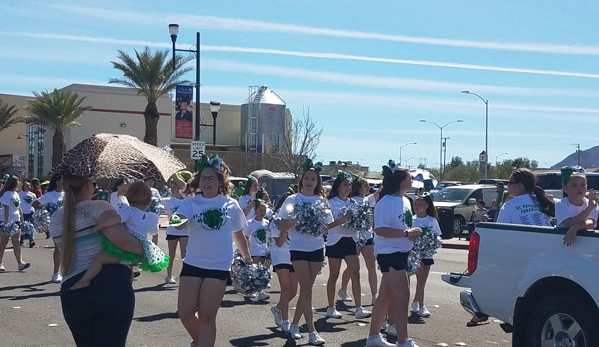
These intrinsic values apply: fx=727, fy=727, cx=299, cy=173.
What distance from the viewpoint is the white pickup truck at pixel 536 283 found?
552 cm

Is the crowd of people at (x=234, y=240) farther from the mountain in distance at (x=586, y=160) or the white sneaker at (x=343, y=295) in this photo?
the mountain in distance at (x=586, y=160)

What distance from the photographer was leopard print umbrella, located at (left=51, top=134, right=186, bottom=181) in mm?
4984

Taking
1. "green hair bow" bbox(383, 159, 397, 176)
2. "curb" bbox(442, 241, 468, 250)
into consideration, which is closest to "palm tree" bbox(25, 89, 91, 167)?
"curb" bbox(442, 241, 468, 250)

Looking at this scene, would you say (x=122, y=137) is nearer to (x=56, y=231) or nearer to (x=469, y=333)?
(x=56, y=231)

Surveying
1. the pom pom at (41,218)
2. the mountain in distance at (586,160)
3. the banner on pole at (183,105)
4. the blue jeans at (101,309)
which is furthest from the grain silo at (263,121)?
the blue jeans at (101,309)

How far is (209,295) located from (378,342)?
7.14 ft

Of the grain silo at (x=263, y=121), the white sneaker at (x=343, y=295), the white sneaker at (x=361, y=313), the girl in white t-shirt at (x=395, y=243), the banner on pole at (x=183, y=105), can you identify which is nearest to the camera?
the girl in white t-shirt at (x=395, y=243)

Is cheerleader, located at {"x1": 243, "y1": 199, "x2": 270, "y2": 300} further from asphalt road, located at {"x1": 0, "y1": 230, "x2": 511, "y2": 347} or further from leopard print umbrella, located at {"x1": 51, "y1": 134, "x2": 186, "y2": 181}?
leopard print umbrella, located at {"x1": 51, "y1": 134, "x2": 186, "y2": 181}

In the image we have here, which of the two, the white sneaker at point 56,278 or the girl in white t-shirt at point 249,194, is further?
the white sneaker at point 56,278

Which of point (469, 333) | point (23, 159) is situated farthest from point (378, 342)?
point (23, 159)

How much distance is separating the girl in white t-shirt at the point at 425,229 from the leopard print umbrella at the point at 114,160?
14.5 ft

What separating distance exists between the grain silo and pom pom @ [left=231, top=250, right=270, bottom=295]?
153 ft

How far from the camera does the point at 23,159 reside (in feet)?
176

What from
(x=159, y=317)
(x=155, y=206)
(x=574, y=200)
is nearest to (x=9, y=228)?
(x=155, y=206)
